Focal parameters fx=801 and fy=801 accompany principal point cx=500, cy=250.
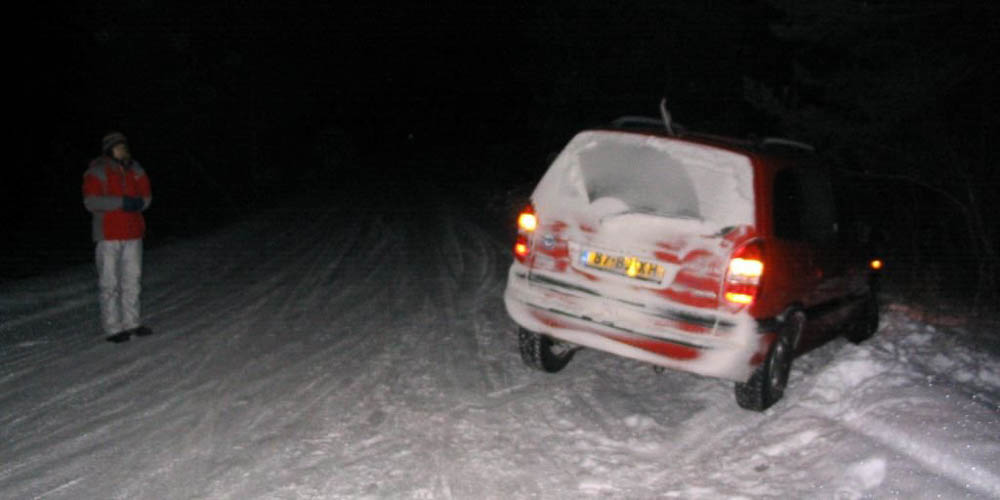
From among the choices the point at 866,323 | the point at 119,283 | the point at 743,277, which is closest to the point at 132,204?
the point at 119,283

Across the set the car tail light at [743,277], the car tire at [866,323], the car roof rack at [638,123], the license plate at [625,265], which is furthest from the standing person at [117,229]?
the car tire at [866,323]

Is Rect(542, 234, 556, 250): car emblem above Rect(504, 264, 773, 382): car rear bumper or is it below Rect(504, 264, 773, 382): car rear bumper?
Answer: above

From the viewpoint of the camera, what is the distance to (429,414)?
18.4 ft

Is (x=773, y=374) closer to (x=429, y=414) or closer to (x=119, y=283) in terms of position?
(x=429, y=414)

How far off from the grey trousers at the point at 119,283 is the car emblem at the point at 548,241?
12.7 ft

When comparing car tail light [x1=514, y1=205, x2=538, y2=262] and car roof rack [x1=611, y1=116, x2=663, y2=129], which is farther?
car roof rack [x1=611, y1=116, x2=663, y2=129]

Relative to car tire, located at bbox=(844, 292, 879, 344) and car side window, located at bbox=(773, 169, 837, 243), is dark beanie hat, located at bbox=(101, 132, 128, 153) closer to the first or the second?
car side window, located at bbox=(773, 169, 837, 243)

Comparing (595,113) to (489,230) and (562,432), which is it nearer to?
(489,230)

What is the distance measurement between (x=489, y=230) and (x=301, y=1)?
16.5 metres

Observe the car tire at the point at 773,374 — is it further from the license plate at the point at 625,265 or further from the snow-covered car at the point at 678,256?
the license plate at the point at 625,265

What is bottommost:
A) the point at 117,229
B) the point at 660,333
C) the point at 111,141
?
the point at 660,333

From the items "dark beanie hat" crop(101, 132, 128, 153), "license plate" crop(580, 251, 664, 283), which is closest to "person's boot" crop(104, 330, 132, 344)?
"dark beanie hat" crop(101, 132, 128, 153)

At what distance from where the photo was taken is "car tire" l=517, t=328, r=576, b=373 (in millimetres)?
6543

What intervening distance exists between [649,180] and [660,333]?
1.09 metres
